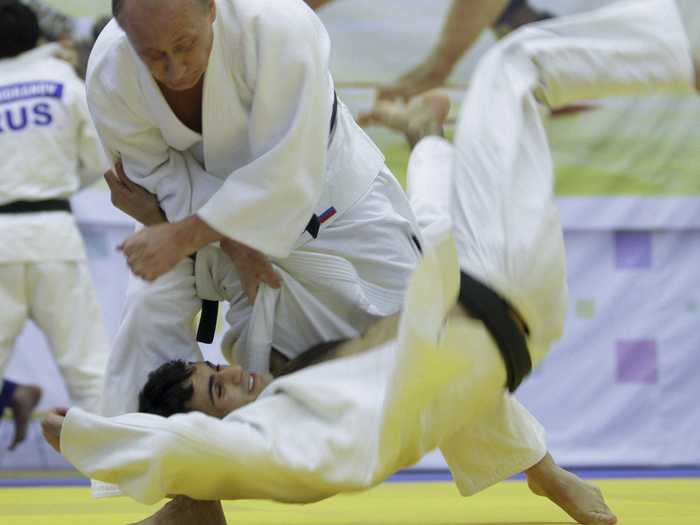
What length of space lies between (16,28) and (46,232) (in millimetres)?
685

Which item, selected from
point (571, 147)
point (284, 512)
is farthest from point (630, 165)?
point (284, 512)

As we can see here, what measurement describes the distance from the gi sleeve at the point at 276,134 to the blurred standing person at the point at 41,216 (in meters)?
1.89

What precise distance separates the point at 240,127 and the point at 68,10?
218 centimetres

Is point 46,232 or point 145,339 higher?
point 145,339

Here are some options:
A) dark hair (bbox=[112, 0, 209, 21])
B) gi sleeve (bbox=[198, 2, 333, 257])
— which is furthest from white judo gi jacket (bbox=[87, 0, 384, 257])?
dark hair (bbox=[112, 0, 209, 21])

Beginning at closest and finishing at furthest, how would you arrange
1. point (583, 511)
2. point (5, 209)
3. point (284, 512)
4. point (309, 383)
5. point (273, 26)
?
point (309, 383) → point (273, 26) → point (583, 511) → point (284, 512) → point (5, 209)

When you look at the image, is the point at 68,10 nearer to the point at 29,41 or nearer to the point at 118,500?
the point at 29,41

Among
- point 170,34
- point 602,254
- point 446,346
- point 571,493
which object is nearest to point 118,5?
point 170,34

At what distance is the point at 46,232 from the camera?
4051mm

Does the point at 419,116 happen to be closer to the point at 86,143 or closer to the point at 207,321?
the point at 207,321

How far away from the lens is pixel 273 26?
2281 millimetres

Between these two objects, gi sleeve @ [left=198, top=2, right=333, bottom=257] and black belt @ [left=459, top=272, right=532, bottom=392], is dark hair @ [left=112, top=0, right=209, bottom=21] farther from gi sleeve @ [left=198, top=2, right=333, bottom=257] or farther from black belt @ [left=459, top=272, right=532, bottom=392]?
black belt @ [left=459, top=272, right=532, bottom=392]

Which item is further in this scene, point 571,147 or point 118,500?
point 571,147

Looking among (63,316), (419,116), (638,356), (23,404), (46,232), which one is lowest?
(23,404)
